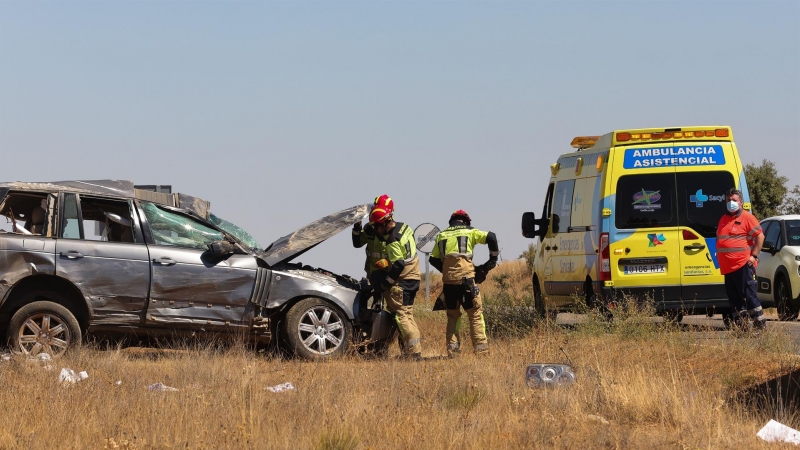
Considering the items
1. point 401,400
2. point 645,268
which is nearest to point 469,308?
point 645,268

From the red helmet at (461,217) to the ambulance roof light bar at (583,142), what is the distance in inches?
117

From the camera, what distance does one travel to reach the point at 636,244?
44.1 feet

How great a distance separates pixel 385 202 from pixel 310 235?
87 cm

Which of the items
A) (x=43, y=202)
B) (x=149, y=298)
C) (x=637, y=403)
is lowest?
(x=637, y=403)

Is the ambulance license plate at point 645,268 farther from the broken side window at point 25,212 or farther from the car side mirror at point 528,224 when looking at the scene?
the broken side window at point 25,212

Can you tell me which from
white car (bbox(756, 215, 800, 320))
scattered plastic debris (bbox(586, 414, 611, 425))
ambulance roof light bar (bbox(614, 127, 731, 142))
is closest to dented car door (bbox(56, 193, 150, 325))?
scattered plastic debris (bbox(586, 414, 611, 425))

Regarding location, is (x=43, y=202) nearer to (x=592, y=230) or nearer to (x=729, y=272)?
(x=592, y=230)

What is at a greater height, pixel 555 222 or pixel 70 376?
pixel 555 222

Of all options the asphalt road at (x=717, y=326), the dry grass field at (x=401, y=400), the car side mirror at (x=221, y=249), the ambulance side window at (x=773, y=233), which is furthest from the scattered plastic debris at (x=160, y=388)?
the ambulance side window at (x=773, y=233)

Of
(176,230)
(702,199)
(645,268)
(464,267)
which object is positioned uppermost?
(702,199)

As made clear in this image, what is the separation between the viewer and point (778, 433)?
7.68 m

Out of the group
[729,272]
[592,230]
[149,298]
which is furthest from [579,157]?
[149,298]

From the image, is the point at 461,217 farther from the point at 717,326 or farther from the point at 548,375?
the point at 717,326

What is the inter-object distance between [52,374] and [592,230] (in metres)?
6.69
